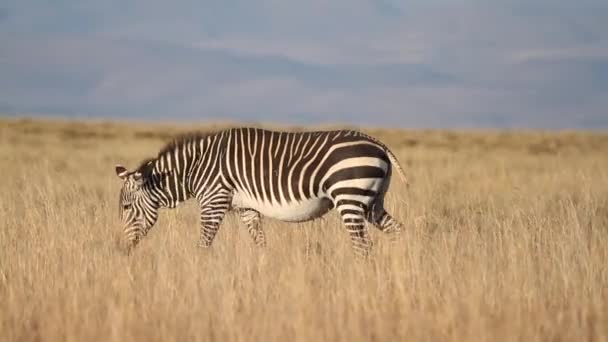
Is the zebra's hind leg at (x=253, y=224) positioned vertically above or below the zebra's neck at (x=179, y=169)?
below

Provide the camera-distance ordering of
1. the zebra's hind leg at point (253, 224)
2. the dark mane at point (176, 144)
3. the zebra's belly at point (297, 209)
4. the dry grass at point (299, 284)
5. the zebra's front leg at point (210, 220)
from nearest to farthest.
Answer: the dry grass at point (299, 284) → the zebra's belly at point (297, 209) → the zebra's front leg at point (210, 220) → the zebra's hind leg at point (253, 224) → the dark mane at point (176, 144)

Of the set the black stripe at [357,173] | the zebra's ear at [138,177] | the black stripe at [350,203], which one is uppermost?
the zebra's ear at [138,177]

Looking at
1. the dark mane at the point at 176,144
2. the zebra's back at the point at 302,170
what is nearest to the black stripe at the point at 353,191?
the zebra's back at the point at 302,170

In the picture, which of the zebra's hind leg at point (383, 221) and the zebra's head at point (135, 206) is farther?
the zebra's head at point (135, 206)

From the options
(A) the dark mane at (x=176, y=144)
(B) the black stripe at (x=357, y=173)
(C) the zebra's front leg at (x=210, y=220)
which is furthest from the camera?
(A) the dark mane at (x=176, y=144)

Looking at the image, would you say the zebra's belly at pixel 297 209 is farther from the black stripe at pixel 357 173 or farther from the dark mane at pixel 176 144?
the dark mane at pixel 176 144

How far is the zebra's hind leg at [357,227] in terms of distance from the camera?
7570 mm

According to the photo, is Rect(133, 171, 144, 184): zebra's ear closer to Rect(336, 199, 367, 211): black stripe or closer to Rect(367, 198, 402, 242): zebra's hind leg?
Rect(336, 199, 367, 211): black stripe

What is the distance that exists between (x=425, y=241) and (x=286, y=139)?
5.99 feet

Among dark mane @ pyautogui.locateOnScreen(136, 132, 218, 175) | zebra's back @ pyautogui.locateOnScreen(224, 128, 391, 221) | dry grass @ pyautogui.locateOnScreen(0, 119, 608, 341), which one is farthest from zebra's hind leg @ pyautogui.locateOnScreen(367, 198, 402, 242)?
dark mane @ pyautogui.locateOnScreen(136, 132, 218, 175)

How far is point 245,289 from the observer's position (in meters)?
6.18

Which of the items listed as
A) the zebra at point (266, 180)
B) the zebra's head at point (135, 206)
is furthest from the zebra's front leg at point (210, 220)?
the zebra's head at point (135, 206)

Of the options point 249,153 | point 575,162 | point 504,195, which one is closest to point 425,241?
point 249,153

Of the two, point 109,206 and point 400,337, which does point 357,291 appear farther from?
point 109,206
